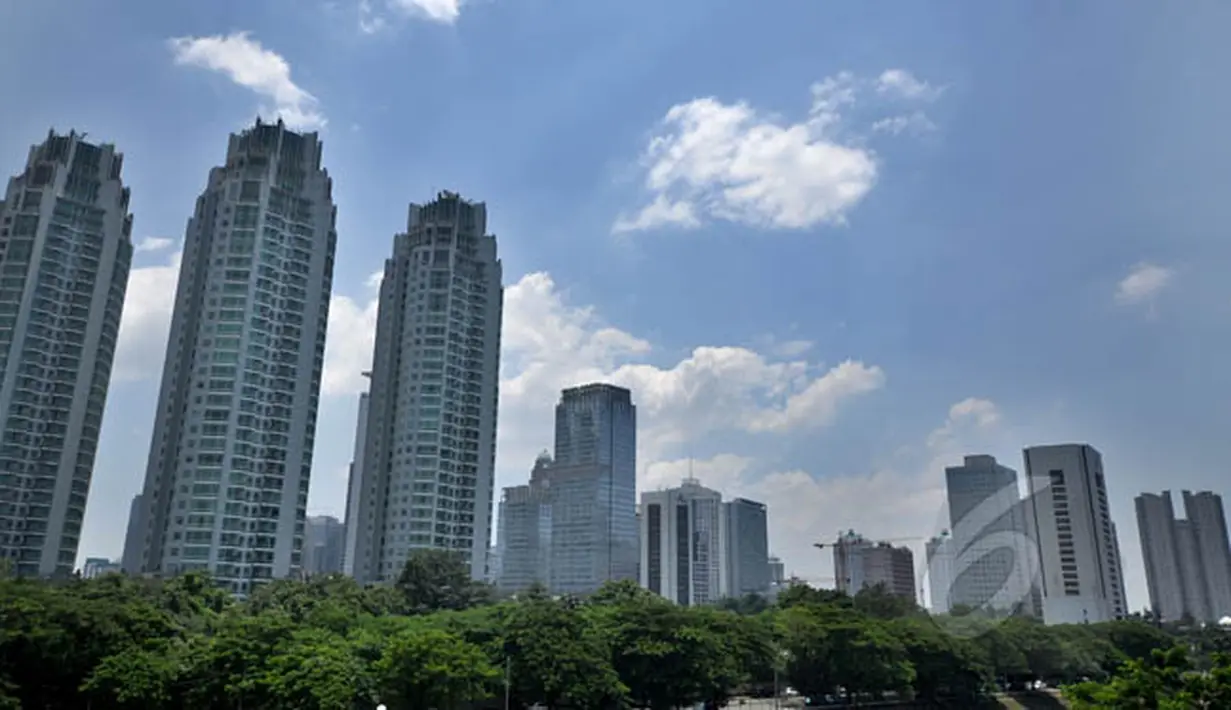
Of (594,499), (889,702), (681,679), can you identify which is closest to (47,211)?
(681,679)

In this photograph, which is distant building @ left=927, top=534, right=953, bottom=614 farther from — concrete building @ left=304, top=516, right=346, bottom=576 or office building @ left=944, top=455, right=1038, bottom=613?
concrete building @ left=304, top=516, right=346, bottom=576

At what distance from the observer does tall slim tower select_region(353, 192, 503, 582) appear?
7275 cm

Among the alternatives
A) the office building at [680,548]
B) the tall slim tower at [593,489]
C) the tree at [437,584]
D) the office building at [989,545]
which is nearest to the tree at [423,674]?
the tree at [437,584]

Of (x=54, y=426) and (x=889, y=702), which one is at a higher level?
(x=54, y=426)

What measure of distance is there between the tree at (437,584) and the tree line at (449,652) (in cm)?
13

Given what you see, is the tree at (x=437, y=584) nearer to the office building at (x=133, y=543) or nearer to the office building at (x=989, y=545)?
the office building at (x=133, y=543)

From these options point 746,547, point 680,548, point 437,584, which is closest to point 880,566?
point 746,547

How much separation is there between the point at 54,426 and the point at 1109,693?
68.4 m

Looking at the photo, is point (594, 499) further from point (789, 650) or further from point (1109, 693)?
point (1109, 693)

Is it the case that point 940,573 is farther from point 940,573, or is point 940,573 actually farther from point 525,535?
point 525,535

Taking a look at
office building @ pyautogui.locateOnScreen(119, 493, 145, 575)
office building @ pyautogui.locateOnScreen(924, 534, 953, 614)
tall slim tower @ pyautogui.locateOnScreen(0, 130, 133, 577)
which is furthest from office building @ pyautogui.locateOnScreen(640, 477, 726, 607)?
tall slim tower @ pyautogui.locateOnScreen(0, 130, 133, 577)

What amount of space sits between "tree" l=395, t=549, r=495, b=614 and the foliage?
316 millimetres

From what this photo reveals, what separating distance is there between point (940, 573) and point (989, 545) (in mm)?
5861

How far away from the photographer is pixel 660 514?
459 feet
